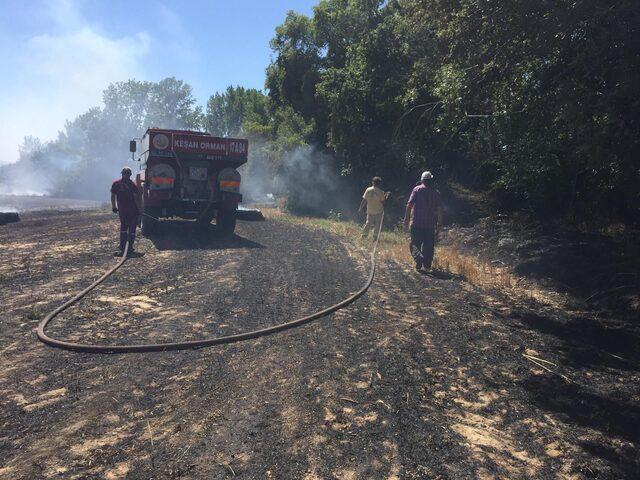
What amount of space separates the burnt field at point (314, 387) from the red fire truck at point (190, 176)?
17.8 ft

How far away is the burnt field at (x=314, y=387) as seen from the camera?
132 inches

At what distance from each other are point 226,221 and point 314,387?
1050 centimetres

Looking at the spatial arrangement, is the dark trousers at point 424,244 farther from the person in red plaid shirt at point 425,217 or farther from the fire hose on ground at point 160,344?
the fire hose on ground at point 160,344

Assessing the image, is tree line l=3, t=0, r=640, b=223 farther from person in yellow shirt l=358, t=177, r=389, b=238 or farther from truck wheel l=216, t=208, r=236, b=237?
truck wheel l=216, t=208, r=236, b=237

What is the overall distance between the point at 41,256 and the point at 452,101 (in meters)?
8.50

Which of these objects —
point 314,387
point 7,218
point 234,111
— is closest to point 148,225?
point 7,218

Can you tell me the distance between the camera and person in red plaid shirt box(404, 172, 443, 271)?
10078mm

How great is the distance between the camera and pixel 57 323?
6.08 metres

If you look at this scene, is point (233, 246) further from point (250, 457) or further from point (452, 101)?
point (250, 457)

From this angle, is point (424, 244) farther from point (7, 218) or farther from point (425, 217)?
point (7, 218)

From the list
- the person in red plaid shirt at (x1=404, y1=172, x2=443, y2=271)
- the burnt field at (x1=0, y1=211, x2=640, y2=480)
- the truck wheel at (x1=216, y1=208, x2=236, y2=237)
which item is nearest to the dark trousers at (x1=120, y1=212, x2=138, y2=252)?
the burnt field at (x1=0, y1=211, x2=640, y2=480)

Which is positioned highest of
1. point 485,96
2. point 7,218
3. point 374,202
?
point 485,96

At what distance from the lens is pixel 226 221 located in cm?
1445

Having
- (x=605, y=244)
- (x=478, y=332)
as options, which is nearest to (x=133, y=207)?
(x=478, y=332)
